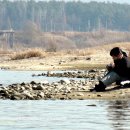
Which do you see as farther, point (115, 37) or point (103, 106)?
point (115, 37)

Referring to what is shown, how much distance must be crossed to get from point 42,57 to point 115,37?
109894 mm

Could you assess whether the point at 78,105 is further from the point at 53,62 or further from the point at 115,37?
the point at 115,37

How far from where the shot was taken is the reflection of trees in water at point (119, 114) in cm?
1511

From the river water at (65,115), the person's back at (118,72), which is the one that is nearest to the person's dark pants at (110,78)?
the person's back at (118,72)

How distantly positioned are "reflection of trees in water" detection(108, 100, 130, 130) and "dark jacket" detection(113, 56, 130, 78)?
176cm

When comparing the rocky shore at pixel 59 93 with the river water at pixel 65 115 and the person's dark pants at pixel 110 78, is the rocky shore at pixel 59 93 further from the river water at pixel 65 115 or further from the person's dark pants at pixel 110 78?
the river water at pixel 65 115

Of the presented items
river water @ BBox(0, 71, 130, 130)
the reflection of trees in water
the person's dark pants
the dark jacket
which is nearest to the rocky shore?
the person's dark pants

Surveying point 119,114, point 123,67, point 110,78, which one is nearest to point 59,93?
point 110,78

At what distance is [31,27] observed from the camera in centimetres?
17562

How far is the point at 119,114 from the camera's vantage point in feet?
56.2

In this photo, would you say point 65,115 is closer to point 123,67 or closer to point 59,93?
point 123,67

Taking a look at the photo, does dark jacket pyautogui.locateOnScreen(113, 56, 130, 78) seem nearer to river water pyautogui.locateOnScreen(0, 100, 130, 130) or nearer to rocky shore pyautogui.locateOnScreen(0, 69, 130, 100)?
rocky shore pyautogui.locateOnScreen(0, 69, 130, 100)

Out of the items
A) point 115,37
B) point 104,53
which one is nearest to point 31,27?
point 115,37

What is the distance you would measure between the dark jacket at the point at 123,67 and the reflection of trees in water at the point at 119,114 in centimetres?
176
